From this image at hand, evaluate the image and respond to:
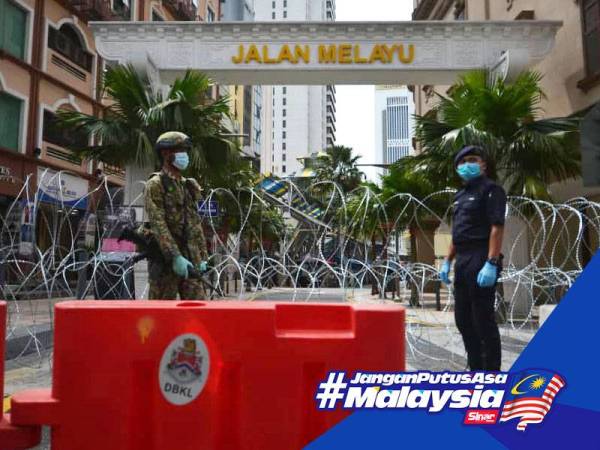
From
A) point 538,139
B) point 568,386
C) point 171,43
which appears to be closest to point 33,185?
point 171,43

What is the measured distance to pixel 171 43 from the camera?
1046 centimetres

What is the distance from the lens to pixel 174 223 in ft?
12.2

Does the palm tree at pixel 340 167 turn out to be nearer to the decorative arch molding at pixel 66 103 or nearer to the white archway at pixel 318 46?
the decorative arch molding at pixel 66 103

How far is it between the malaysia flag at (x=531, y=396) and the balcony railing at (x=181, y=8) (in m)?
27.6

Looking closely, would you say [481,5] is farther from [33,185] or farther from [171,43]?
[33,185]

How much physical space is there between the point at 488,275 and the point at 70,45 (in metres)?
19.5

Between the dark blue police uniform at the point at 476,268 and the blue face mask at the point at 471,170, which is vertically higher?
the blue face mask at the point at 471,170

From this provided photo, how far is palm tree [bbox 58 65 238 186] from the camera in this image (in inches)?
362

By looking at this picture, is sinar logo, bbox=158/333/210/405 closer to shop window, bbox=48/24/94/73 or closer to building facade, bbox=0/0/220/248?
building facade, bbox=0/0/220/248

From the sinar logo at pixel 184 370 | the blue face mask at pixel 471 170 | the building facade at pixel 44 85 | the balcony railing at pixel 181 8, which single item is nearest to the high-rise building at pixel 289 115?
the balcony railing at pixel 181 8

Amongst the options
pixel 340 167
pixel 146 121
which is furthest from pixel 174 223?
pixel 340 167

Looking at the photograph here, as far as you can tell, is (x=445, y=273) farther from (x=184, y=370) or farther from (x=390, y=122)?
(x=390, y=122)

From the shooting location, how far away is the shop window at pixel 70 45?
17734 millimetres

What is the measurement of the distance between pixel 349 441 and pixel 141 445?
0.93m
